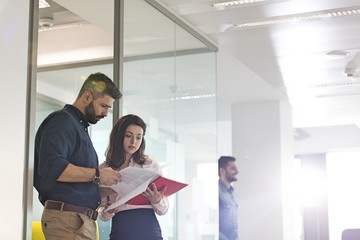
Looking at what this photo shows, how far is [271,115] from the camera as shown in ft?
29.3

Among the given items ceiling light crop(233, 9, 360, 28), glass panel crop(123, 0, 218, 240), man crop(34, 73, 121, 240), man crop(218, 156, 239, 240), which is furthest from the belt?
man crop(218, 156, 239, 240)

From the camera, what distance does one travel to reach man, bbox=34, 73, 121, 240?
3.06 metres

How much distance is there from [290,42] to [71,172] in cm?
377

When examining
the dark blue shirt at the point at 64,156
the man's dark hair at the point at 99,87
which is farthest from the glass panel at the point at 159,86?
the dark blue shirt at the point at 64,156

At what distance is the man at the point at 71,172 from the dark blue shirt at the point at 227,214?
144 inches

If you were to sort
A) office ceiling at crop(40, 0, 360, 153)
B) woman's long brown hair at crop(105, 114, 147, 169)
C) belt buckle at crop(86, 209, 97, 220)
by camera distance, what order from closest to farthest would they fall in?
belt buckle at crop(86, 209, 97, 220) < woman's long brown hair at crop(105, 114, 147, 169) < office ceiling at crop(40, 0, 360, 153)

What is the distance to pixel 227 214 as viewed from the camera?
686cm

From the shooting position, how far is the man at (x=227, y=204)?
6832mm

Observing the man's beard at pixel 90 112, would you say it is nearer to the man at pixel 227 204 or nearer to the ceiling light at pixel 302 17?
the ceiling light at pixel 302 17

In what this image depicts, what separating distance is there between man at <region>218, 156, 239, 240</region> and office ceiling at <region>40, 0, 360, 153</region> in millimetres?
1101

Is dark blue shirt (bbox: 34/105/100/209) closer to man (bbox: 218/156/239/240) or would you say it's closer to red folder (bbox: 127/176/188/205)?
red folder (bbox: 127/176/188/205)

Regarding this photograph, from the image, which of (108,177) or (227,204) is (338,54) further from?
(108,177)

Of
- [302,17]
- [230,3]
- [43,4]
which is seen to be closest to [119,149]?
[43,4]

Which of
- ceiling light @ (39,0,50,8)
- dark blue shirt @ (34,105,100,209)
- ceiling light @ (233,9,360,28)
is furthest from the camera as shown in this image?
ceiling light @ (233,9,360,28)
